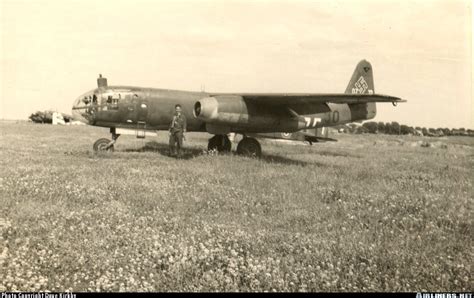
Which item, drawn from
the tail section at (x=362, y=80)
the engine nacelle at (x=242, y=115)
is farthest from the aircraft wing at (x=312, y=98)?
the tail section at (x=362, y=80)

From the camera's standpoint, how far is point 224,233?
225 inches

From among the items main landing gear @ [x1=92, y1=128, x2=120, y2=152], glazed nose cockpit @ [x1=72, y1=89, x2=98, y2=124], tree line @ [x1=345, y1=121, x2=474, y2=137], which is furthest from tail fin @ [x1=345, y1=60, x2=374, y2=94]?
tree line @ [x1=345, y1=121, x2=474, y2=137]

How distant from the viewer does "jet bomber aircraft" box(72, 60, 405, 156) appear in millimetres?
14531

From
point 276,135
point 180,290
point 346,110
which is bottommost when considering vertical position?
point 180,290

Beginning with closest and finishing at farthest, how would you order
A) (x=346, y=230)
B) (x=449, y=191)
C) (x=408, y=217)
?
(x=346, y=230) → (x=408, y=217) → (x=449, y=191)

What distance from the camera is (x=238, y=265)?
471 centimetres

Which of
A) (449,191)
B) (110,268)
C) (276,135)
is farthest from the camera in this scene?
(276,135)

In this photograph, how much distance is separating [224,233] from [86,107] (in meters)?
11.3

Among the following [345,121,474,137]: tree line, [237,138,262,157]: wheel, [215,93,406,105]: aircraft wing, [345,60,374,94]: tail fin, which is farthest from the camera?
[345,121,474,137]: tree line

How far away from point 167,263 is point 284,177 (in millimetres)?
6681

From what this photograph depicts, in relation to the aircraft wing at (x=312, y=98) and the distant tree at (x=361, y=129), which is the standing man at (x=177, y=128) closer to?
the aircraft wing at (x=312, y=98)

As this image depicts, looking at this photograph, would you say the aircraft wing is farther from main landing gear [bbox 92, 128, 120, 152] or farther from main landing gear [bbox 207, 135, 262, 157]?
main landing gear [bbox 92, 128, 120, 152]

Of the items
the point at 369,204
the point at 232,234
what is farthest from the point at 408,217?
the point at 232,234

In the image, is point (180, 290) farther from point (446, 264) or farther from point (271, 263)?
point (446, 264)
